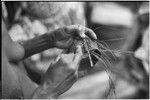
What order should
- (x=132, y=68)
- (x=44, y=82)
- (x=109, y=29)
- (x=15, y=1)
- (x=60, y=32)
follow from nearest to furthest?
(x=44, y=82) < (x=60, y=32) < (x=109, y=29) < (x=15, y=1) < (x=132, y=68)

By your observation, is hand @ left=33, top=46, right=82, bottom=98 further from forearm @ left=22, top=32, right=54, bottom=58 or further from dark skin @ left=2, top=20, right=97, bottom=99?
forearm @ left=22, top=32, right=54, bottom=58

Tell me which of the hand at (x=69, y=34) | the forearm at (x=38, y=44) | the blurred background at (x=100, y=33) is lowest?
the blurred background at (x=100, y=33)

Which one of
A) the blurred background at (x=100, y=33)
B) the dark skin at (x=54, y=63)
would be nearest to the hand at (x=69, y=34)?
the dark skin at (x=54, y=63)

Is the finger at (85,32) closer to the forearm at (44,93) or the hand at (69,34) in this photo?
the hand at (69,34)

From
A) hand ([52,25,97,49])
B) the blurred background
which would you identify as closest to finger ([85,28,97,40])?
hand ([52,25,97,49])

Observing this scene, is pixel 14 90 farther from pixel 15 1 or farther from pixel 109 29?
pixel 15 1

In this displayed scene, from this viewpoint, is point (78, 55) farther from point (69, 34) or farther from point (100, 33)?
point (100, 33)

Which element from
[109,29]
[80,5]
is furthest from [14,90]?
[80,5]

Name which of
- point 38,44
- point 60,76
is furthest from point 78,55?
point 38,44
